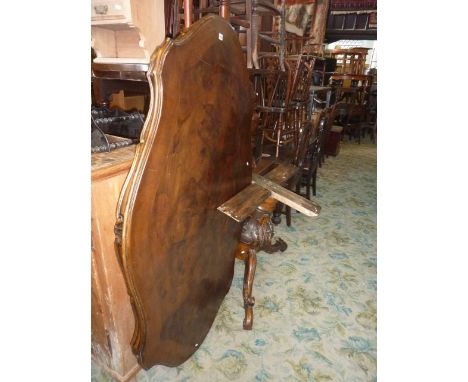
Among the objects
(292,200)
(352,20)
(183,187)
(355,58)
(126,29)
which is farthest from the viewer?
(352,20)

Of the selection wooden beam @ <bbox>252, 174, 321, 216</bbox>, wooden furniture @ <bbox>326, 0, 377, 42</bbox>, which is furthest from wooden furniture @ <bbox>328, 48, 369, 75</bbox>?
wooden beam @ <bbox>252, 174, 321, 216</bbox>

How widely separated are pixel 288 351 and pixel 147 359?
960 millimetres

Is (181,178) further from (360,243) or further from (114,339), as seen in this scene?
(360,243)

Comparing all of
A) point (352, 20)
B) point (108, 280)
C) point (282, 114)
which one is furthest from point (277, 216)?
point (352, 20)

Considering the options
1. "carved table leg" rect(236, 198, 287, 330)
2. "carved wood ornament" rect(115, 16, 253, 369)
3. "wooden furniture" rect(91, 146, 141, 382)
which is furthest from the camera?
"carved table leg" rect(236, 198, 287, 330)

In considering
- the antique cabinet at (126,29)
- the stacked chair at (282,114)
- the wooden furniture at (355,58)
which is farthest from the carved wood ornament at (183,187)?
the wooden furniture at (355,58)

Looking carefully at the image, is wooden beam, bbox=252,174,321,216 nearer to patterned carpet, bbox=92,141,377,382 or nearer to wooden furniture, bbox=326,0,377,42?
patterned carpet, bbox=92,141,377,382

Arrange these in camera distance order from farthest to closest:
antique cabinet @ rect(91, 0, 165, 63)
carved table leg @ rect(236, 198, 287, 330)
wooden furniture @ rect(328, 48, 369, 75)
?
wooden furniture @ rect(328, 48, 369, 75)
carved table leg @ rect(236, 198, 287, 330)
antique cabinet @ rect(91, 0, 165, 63)

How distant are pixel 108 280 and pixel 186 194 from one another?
1.68ft

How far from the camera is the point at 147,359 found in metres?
1.16

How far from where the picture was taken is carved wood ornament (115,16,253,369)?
907 mm

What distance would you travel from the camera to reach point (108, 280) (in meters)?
1.27

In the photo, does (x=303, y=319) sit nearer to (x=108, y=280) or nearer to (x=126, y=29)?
(x=108, y=280)
